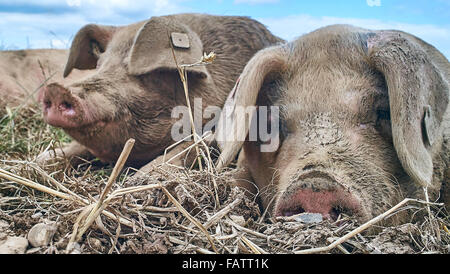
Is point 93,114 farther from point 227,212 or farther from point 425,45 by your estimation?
point 425,45

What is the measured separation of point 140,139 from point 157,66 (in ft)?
1.72

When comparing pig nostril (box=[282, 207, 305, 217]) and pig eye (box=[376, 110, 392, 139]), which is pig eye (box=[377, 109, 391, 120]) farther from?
pig nostril (box=[282, 207, 305, 217])

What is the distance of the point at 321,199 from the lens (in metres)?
2.32

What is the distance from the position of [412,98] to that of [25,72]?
4.69m

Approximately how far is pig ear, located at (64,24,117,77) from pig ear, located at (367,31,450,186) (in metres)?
2.41

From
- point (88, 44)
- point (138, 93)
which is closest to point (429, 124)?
point (138, 93)

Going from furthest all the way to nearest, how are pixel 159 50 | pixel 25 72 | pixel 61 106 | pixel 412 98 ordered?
pixel 25 72 → pixel 159 50 → pixel 61 106 → pixel 412 98

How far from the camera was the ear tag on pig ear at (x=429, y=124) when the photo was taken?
8.73ft

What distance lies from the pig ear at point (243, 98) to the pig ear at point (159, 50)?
89 centimetres

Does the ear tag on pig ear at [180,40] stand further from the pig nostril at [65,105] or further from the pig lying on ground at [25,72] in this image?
the pig lying on ground at [25,72]

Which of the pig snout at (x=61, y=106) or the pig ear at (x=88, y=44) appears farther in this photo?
the pig ear at (x=88, y=44)

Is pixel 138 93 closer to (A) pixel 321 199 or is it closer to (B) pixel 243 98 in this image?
(B) pixel 243 98

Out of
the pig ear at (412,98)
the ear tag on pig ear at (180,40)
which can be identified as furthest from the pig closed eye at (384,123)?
the ear tag on pig ear at (180,40)
